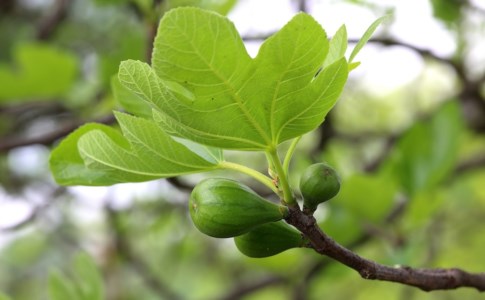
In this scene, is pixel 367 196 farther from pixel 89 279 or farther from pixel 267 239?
pixel 267 239

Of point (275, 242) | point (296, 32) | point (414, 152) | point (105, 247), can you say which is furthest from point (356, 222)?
point (105, 247)

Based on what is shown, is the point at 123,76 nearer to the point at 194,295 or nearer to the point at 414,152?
the point at 414,152

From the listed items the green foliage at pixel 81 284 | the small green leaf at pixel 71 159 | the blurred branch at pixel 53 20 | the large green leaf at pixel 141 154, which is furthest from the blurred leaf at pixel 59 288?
the blurred branch at pixel 53 20

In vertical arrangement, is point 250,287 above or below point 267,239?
below

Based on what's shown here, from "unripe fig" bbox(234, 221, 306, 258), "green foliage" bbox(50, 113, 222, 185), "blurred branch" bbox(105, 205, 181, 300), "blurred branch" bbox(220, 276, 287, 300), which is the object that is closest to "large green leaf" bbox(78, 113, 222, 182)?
"green foliage" bbox(50, 113, 222, 185)

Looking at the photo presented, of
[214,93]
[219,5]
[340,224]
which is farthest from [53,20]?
[214,93]

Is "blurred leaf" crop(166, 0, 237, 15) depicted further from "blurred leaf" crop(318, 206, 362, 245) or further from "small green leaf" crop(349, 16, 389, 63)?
"small green leaf" crop(349, 16, 389, 63)
